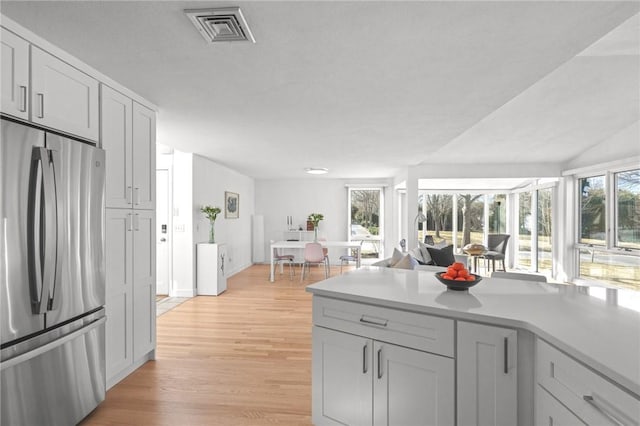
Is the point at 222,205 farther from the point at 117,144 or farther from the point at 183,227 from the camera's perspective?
the point at 117,144

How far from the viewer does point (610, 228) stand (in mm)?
5520

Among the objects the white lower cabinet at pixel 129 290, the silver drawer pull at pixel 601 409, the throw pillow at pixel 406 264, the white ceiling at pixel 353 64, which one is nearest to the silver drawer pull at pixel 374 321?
the silver drawer pull at pixel 601 409

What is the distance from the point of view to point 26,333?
5.60 feet

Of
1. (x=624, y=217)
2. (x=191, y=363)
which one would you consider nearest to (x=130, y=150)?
(x=191, y=363)

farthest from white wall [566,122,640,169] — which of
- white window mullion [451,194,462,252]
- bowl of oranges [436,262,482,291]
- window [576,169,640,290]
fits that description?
bowl of oranges [436,262,482,291]

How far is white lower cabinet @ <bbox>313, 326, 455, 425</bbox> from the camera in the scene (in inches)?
59.5

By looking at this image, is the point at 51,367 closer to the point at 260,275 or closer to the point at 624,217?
the point at 260,275

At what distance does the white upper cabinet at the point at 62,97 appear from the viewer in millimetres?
1861

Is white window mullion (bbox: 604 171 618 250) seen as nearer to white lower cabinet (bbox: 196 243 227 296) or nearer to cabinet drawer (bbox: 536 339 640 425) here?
cabinet drawer (bbox: 536 339 640 425)

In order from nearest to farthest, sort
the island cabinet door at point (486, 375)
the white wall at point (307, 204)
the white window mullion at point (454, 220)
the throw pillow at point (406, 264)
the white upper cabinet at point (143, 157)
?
the island cabinet door at point (486, 375)
the white upper cabinet at point (143, 157)
the throw pillow at point (406, 264)
the white wall at point (307, 204)
the white window mullion at point (454, 220)

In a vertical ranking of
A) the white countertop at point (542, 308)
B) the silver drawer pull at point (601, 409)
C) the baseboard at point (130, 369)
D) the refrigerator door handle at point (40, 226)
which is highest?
the refrigerator door handle at point (40, 226)

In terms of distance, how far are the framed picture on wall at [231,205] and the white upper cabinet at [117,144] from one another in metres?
4.11

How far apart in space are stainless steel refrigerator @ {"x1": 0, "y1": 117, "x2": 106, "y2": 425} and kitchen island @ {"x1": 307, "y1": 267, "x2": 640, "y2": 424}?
1.45 m

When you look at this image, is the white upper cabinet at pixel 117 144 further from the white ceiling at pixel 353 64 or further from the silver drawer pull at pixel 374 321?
the silver drawer pull at pixel 374 321
